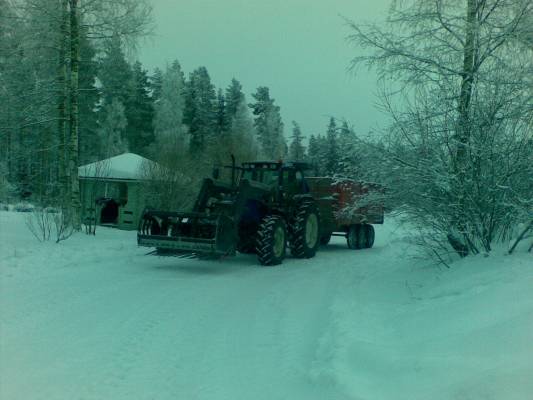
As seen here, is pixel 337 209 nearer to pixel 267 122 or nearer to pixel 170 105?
pixel 170 105

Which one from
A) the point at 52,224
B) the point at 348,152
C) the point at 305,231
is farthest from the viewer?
the point at 52,224

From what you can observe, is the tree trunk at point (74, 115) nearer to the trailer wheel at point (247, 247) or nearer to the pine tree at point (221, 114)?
the trailer wheel at point (247, 247)

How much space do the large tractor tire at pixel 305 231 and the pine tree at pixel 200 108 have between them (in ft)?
Answer: 133

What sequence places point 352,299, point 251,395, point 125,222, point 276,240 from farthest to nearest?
point 125,222, point 276,240, point 352,299, point 251,395

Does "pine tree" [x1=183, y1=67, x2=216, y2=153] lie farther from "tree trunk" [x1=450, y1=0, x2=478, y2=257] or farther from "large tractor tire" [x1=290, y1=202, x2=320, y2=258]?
"tree trunk" [x1=450, y1=0, x2=478, y2=257]

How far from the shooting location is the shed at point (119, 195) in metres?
21.6

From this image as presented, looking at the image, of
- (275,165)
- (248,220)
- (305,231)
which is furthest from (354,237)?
(248,220)

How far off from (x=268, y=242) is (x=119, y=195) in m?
12.4

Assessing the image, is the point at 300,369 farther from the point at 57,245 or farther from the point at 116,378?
the point at 57,245

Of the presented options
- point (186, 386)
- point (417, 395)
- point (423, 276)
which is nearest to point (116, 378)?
point (186, 386)

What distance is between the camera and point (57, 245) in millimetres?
13617

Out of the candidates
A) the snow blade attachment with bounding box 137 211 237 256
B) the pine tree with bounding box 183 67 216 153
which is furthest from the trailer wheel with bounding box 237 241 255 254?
the pine tree with bounding box 183 67 216 153

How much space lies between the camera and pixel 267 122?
200 ft

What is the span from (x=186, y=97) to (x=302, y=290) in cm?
5045
